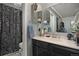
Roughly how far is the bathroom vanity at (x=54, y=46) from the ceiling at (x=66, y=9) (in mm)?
331

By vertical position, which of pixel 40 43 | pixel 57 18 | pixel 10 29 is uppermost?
pixel 57 18

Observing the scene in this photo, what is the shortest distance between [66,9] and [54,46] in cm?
51

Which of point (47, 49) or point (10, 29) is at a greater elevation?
point (10, 29)

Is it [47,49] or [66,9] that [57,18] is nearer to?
[66,9]

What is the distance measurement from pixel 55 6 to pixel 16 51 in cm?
81

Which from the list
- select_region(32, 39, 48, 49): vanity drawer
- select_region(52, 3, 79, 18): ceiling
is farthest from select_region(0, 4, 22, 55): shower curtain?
select_region(52, 3, 79, 18): ceiling

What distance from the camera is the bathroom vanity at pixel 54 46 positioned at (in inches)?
73.5

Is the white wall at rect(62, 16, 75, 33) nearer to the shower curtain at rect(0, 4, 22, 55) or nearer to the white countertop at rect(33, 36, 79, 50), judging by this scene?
the white countertop at rect(33, 36, 79, 50)

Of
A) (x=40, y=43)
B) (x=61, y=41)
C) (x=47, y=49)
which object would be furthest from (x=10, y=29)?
(x=61, y=41)

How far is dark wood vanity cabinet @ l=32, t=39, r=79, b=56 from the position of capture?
193 cm

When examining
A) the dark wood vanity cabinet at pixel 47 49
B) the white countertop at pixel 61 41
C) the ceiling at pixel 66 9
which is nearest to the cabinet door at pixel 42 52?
the dark wood vanity cabinet at pixel 47 49

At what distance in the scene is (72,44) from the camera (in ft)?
6.21

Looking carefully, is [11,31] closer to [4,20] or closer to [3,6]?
[4,20]

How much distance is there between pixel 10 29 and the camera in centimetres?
204
